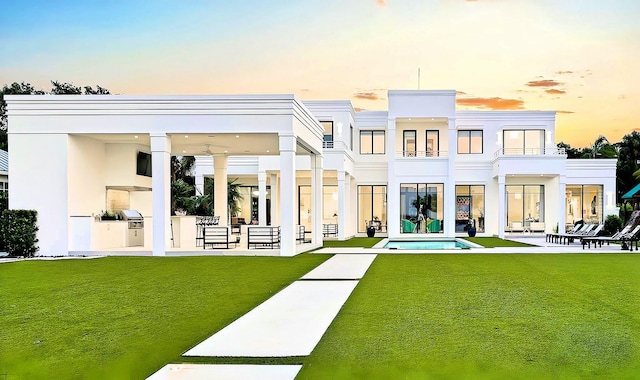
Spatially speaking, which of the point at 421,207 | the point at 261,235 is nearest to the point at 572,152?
the point at 421,207

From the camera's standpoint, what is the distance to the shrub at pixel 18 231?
19203 millimetres

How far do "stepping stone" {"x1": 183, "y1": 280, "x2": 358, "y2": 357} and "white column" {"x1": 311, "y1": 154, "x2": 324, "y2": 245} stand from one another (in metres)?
13.4

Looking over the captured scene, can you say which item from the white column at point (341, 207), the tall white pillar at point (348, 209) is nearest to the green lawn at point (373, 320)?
the white column at point (341, 207)

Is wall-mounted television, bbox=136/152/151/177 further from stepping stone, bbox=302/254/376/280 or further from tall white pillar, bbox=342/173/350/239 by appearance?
tall white pillar, bbox=342/173/350/239

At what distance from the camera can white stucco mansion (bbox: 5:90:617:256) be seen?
19438mm

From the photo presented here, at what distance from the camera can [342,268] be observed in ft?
50.1

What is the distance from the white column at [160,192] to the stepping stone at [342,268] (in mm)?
Result: 5551

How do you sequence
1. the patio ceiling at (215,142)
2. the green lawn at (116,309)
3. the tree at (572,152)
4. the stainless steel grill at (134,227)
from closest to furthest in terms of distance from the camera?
1. the green lawn at (116,309)
2. the patio ceiling at (215,142)
3. the stainless steel grill at (134,227)
4. the tree at (572,152)

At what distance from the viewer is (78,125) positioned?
19.6 m

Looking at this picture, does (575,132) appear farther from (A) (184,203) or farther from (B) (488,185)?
(A) (184,203)

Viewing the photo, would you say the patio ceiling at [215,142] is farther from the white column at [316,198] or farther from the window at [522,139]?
the window at [522,139]

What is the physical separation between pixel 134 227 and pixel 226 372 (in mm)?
18403

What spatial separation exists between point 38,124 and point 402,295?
47.9 ft

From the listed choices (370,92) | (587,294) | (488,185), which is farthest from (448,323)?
(370,92)
